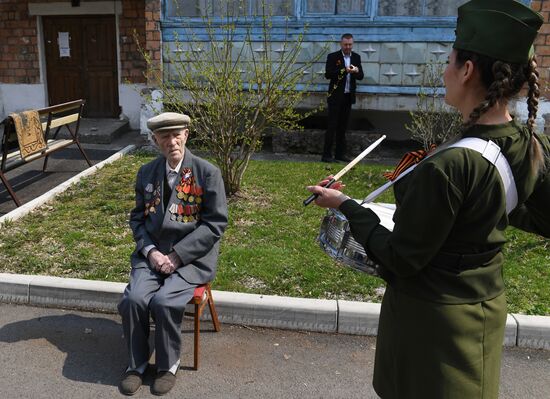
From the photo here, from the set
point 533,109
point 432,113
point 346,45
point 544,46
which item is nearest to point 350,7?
point 346,45

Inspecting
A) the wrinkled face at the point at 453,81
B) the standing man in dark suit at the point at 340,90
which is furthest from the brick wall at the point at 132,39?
the wrinkled face at the point at 453,81

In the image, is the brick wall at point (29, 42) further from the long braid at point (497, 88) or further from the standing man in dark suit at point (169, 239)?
the long braid at point (497, 88)

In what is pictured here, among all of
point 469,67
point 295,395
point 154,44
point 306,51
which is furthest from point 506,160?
point 154,44

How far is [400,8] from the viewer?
352 inches

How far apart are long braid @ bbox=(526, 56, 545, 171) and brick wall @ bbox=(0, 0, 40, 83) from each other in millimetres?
12486

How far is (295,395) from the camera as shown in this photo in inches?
126

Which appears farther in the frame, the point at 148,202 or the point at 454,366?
the point at 148,202

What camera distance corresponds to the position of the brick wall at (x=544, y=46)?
827cm

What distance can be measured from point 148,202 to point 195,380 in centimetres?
119

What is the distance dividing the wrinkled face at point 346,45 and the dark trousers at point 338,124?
707 millimetres

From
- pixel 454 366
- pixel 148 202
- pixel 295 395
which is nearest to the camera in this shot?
pixel 454 366

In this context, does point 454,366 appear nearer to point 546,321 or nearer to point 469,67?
point 469,67

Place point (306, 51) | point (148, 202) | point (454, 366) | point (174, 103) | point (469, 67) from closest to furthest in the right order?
point (469, 67) → point (454, 366) → point (148, 202) → point (174, 103) → point (306, 51)

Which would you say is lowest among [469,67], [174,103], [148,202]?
[148,202]
